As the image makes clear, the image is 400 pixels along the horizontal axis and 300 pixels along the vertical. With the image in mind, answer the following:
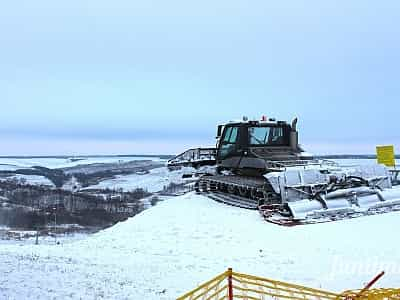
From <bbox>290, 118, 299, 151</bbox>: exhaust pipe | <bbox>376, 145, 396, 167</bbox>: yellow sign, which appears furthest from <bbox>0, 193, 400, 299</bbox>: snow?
<bbox>376, 145, 396, 167</bbox>: yellow sign

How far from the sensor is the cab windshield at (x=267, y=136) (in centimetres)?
1981

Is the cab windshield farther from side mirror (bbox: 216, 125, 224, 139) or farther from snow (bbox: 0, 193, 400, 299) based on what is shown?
snow (bbox: 0, 193, 400, 299)

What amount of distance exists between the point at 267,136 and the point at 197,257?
9502mm

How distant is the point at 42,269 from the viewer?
9977 mm

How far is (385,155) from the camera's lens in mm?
20031

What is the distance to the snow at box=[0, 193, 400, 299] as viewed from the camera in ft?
29.1

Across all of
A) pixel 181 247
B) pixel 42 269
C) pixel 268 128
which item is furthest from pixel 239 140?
pixel 42 269

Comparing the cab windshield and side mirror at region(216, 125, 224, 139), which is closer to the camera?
the cab windshield

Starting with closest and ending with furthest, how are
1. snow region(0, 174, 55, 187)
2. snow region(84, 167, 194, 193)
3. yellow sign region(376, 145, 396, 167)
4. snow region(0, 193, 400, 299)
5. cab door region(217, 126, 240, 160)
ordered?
snow region(0, 193, 400, 299)
yellow sign region(376, 145, 396, 167)
cab door region(217, 126, 240, 160)
snow region(84, 167, 194, 193)
snow region(0, 174, 55, 187)

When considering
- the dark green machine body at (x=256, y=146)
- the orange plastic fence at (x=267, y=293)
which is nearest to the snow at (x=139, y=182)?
the dark green machine body at (x=256, y=146)

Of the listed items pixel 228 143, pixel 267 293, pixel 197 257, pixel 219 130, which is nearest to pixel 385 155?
pixel 228 143

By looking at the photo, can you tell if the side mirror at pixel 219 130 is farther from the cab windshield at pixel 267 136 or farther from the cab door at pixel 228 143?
the cab windshield at pixel 267 136

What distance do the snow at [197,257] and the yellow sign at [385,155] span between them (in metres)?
5.21

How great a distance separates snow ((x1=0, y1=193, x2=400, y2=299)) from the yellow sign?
5207 mm
